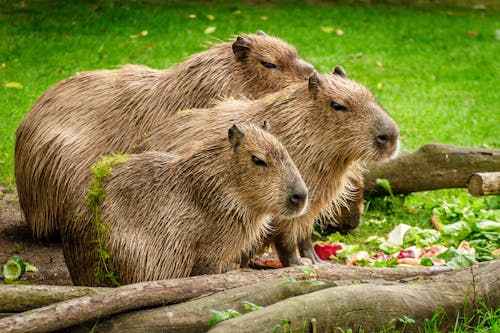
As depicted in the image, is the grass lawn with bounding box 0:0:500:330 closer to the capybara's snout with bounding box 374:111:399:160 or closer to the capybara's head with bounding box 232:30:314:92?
the capybara's head with bounding box 232:30:314:92

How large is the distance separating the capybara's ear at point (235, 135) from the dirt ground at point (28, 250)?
69.8 inches

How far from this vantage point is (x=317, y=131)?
5242 mm

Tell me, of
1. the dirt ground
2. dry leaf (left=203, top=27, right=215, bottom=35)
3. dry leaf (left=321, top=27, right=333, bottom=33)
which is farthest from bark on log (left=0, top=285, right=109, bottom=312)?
dry leaf (left=321, top=27, right=333, bottom=33)

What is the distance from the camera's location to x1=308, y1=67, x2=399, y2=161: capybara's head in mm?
5133

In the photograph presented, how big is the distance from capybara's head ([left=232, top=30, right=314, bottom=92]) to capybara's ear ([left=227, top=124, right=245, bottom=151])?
57.1 inches

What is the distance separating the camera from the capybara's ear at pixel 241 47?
20.0 ft

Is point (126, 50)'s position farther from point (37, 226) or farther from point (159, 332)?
point (159, 332)

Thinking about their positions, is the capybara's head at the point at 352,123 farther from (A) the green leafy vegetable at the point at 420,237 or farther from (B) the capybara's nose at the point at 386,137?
(A) the green leafy vegetable at the point at 420,237

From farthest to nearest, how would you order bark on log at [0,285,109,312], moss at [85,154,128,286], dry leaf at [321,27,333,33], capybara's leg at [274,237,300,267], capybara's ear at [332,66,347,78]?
dry leaf at [321,27,333,33], capybara's ear at [332,66,347,78], capybara's leg at [274,237,300,267], moss at [85,154,128,286], bark on log at [0,285,109,312]

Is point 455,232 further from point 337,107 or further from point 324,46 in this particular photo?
point 324,46

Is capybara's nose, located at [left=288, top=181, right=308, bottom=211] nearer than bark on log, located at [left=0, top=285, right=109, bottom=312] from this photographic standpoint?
No

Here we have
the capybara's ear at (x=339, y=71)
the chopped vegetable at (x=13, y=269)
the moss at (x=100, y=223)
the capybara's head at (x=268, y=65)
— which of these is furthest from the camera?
the capybara's head at (x=268, y=65)

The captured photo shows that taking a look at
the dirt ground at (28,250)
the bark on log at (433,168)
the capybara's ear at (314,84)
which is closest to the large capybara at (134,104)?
the dirt ground at (28,250)

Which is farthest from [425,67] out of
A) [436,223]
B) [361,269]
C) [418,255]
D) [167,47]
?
[361,269]
